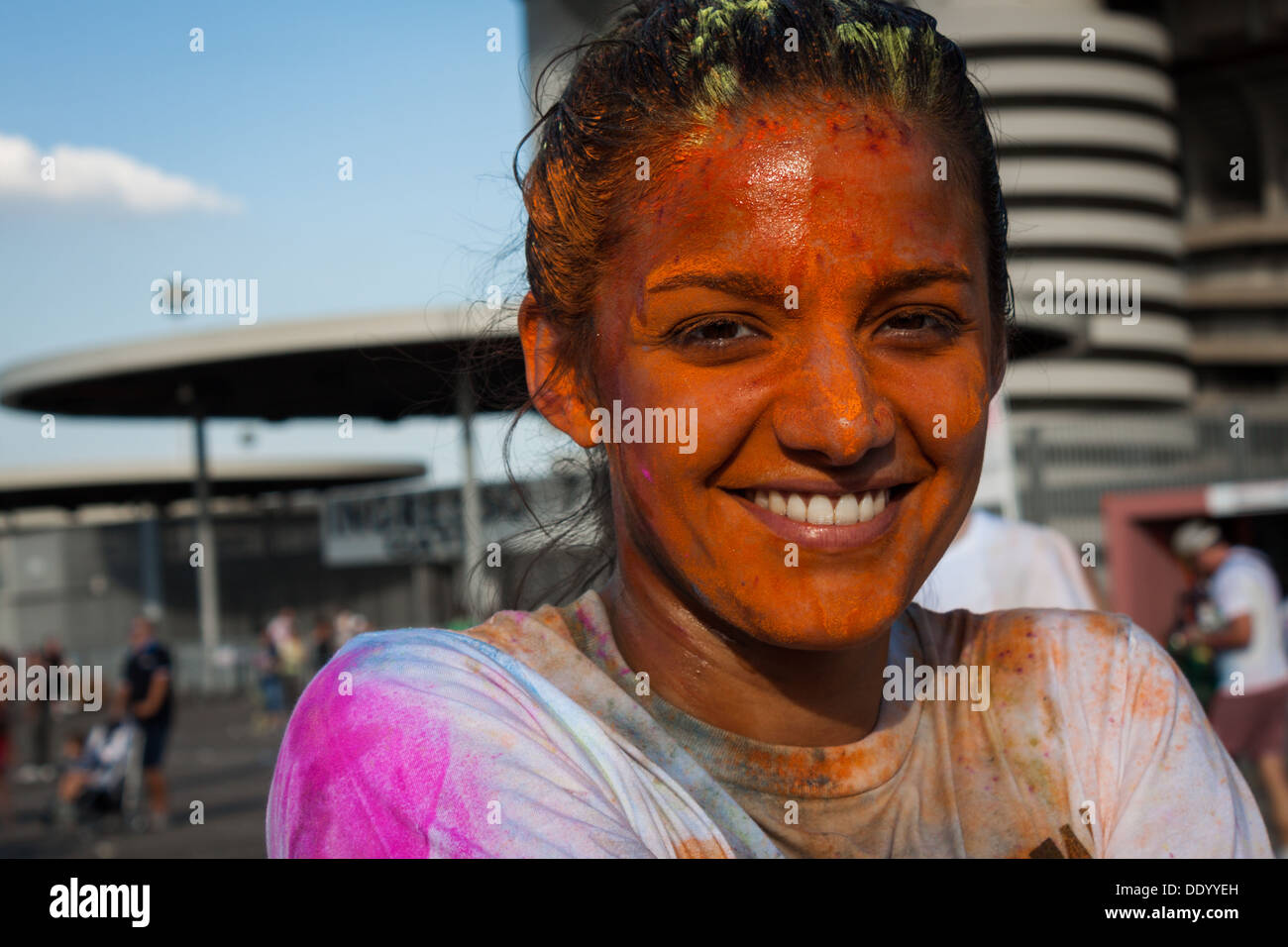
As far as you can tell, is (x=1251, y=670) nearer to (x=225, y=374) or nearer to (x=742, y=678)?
(x=742, y=678)

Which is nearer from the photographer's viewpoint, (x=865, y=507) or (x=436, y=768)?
(x=436, y=768)

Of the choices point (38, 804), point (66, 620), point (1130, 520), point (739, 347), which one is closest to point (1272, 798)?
point (1130, 520)

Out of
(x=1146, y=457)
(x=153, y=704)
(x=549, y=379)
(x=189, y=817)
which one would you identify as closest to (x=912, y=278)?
(x=549, y=379)

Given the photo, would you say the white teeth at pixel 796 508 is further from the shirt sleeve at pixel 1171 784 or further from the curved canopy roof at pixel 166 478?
the curved canopy roof at pixel 166 478

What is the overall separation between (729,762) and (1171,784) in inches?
19.0

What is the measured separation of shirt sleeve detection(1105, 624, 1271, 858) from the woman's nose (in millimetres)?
480

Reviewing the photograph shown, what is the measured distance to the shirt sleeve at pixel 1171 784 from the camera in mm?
1474

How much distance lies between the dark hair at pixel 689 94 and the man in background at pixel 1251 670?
22.1 feet

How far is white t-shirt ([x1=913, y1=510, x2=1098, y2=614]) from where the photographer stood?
159 inches

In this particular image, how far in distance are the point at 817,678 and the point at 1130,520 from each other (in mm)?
11836

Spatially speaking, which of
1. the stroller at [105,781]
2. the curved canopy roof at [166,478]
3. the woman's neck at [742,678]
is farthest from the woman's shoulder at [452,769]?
the curved canopy roof at [166,478]

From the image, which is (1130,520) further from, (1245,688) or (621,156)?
(621,156)

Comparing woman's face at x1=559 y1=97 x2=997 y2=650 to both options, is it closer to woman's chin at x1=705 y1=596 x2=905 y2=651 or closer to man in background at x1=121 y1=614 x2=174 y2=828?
woman's chin at x1=705 y1=596 x2=905 y2=651

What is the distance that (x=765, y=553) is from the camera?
138 cm
